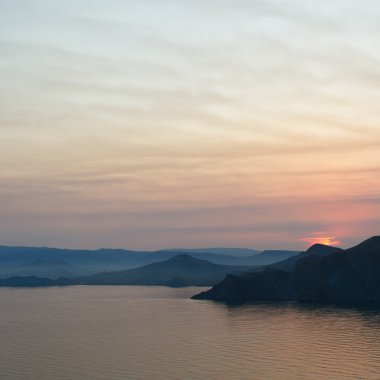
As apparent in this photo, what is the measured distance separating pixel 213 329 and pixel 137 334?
20363 mm

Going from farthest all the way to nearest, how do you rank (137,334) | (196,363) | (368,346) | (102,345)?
(137,334) < (102,345) < (368,346) < (196,363)

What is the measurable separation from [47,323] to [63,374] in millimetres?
84616

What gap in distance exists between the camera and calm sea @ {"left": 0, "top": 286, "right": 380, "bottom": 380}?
104250mm

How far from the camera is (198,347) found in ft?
429

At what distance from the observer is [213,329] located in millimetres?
162125

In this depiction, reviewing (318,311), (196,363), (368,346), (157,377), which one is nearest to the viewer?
(157,377)

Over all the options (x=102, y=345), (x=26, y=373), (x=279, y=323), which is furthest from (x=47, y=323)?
(x=26, y=373)

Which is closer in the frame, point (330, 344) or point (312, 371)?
point (312, 371)

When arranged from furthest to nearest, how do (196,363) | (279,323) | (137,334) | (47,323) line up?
(47,323) → (279,323) → (137,334) → (196,363)

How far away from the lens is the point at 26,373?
10619 cm

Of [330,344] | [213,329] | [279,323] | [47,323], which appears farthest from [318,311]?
[47,323]

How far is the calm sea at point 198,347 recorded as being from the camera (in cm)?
10425

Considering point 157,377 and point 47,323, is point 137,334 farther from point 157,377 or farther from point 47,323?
point 157,377

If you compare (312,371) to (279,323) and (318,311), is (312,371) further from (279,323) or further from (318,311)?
(318,311)
